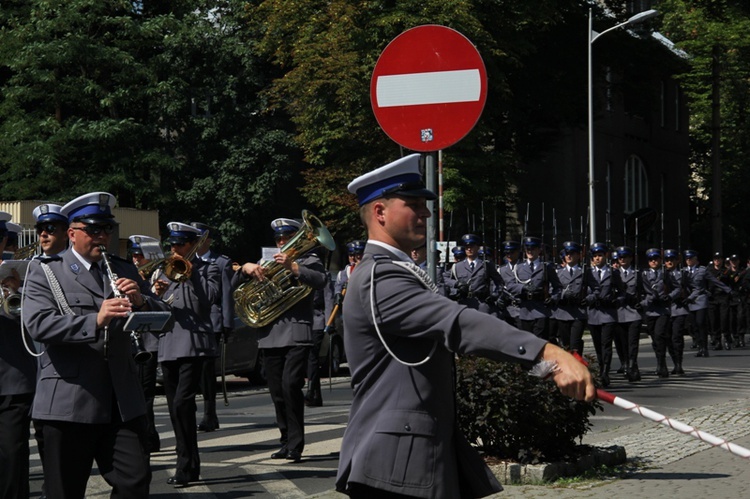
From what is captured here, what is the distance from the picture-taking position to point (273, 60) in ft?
126

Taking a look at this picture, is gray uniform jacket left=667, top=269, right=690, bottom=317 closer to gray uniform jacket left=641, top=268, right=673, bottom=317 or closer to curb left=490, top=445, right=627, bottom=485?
gray uniform jacket left=641, top=268, right=673, bottom=317

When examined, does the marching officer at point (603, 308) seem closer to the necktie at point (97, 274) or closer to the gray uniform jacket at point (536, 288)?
the gray uniform jacket at point (536, 288)

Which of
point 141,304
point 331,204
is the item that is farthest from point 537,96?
point 141,304

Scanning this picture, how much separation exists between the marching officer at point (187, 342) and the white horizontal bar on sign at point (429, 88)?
3.06 metres

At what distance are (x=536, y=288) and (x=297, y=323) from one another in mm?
7911

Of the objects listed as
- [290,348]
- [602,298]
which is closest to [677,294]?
[602,298]

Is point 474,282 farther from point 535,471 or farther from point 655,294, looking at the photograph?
point 535,471

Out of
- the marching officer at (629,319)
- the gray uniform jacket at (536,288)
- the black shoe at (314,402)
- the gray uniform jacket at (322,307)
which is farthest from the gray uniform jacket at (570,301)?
the black shoe at (314,402)

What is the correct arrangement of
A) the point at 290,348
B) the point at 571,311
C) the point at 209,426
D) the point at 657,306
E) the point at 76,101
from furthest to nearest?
the point at 76,101
the point at 657,306
the point at 571,311
the point at 209,426
the point at 290,348

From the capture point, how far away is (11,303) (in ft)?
24.7

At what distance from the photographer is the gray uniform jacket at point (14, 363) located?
25.2ft

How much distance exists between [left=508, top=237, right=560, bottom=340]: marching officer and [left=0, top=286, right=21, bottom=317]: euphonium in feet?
36.8

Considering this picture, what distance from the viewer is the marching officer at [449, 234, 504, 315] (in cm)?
1816

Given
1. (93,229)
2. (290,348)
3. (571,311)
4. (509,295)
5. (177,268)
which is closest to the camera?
(93,229)
